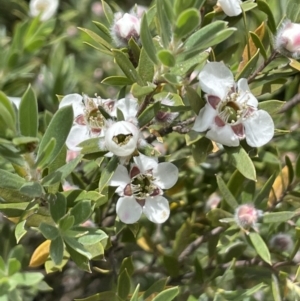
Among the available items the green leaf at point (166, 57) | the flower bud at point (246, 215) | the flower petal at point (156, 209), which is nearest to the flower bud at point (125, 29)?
the green leaf at point (166, 57)

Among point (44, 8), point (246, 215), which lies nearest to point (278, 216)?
point (246, 215)

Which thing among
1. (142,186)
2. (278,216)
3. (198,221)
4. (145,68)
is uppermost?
(145,68)

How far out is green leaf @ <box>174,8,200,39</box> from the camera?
65cm

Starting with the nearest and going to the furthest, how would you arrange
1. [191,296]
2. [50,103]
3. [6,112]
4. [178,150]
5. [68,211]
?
[6,112] → [68,211] → [191,296] → [178,150] → [50,103]

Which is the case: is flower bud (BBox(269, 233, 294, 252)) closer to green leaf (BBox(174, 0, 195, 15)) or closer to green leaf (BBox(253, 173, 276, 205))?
green leaf (BBox(253, 173, 276, 205))

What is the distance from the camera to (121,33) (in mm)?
851

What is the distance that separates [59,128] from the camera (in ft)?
2.36

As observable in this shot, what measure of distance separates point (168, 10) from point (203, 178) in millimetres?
650

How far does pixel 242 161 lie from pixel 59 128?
302 millimetres

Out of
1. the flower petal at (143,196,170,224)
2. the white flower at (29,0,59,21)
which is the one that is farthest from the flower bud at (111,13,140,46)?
the white flower at (29,0,59,21)

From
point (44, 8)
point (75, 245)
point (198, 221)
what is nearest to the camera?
point (75, 245)

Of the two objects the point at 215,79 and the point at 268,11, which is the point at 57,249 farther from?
the point at 268,11

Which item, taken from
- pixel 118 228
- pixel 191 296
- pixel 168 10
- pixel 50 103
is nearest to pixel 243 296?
pixel 191 296

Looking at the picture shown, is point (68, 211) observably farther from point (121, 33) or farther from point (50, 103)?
point (50, 103)
